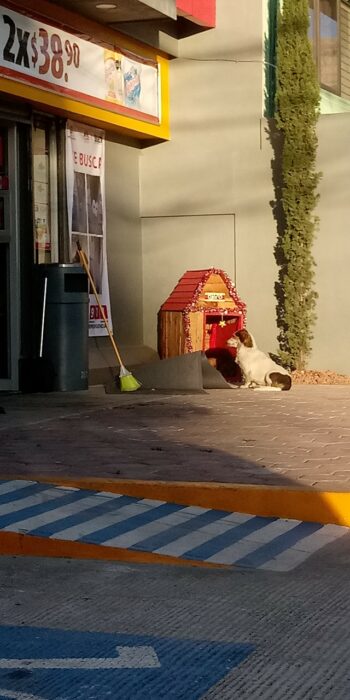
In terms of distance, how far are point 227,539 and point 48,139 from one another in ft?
29.2

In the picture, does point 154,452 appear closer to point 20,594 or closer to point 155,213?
point 20,594

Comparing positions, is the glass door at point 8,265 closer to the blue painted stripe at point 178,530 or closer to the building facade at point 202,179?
the building facade at point 202,179

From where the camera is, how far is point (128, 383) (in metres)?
14.6

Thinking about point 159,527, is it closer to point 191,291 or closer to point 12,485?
point 12,485

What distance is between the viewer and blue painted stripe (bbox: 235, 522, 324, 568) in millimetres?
6957

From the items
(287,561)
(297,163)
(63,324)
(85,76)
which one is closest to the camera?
(287,561)

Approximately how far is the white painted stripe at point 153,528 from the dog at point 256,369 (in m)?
7.24

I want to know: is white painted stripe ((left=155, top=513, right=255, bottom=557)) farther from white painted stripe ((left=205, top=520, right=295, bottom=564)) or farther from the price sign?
the price sign

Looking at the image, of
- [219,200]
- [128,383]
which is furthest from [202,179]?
[128,383]

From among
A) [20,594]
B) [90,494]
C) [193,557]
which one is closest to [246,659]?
[20,594]

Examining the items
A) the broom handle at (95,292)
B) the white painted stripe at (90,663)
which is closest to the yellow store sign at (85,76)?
the broom handle at (95,292)

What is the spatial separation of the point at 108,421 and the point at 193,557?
15.8 ft

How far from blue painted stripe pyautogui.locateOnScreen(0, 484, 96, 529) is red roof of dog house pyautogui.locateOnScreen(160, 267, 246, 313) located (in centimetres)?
833

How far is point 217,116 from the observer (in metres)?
17.4
